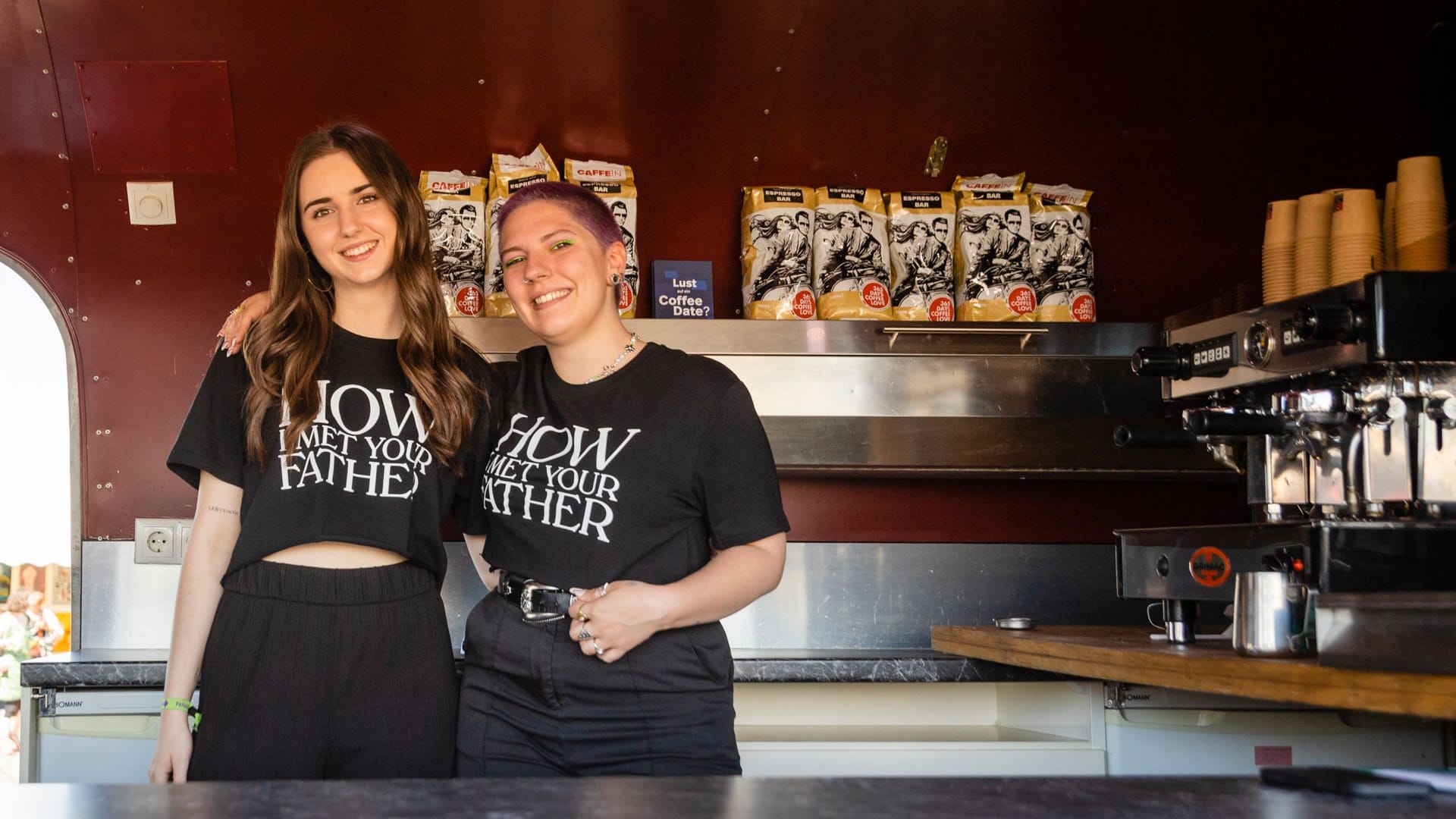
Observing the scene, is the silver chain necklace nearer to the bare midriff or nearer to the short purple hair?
the short purple hair

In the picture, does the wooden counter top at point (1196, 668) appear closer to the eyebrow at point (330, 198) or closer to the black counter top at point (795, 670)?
the black counter top at point (795, 670)

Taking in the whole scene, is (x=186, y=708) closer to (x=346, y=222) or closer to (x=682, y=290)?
(x=346, y=222)

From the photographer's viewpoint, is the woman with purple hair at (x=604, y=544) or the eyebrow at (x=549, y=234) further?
the eyebrow at (x=549, y=234)

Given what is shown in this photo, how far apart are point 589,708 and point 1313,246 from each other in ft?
4.83

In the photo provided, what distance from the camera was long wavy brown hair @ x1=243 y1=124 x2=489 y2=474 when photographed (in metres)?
1.60

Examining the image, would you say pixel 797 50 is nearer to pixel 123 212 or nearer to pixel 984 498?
pixel 984 498

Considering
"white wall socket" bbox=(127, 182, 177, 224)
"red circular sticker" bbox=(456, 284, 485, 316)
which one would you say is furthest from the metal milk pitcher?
"white wall socket" bbox=(127, 182, 177, 224)

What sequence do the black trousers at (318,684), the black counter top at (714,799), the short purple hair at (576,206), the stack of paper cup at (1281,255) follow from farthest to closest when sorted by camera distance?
the stack of paper cup at (1281,255) → the short purple hair at (576,206) → the black trousers at (318,684) → the black counter top at (714,799)

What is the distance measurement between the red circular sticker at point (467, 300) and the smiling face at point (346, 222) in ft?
2.61

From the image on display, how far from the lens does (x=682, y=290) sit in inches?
105

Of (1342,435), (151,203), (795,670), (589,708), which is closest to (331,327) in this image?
(589,708)

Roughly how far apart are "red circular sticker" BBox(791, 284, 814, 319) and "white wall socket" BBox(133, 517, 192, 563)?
1349 mm

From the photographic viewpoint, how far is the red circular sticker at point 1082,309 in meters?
2.60

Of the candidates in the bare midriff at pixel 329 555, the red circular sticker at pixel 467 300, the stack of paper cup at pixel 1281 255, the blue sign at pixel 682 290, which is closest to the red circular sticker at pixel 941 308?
the blue sign at pixel 682 290
